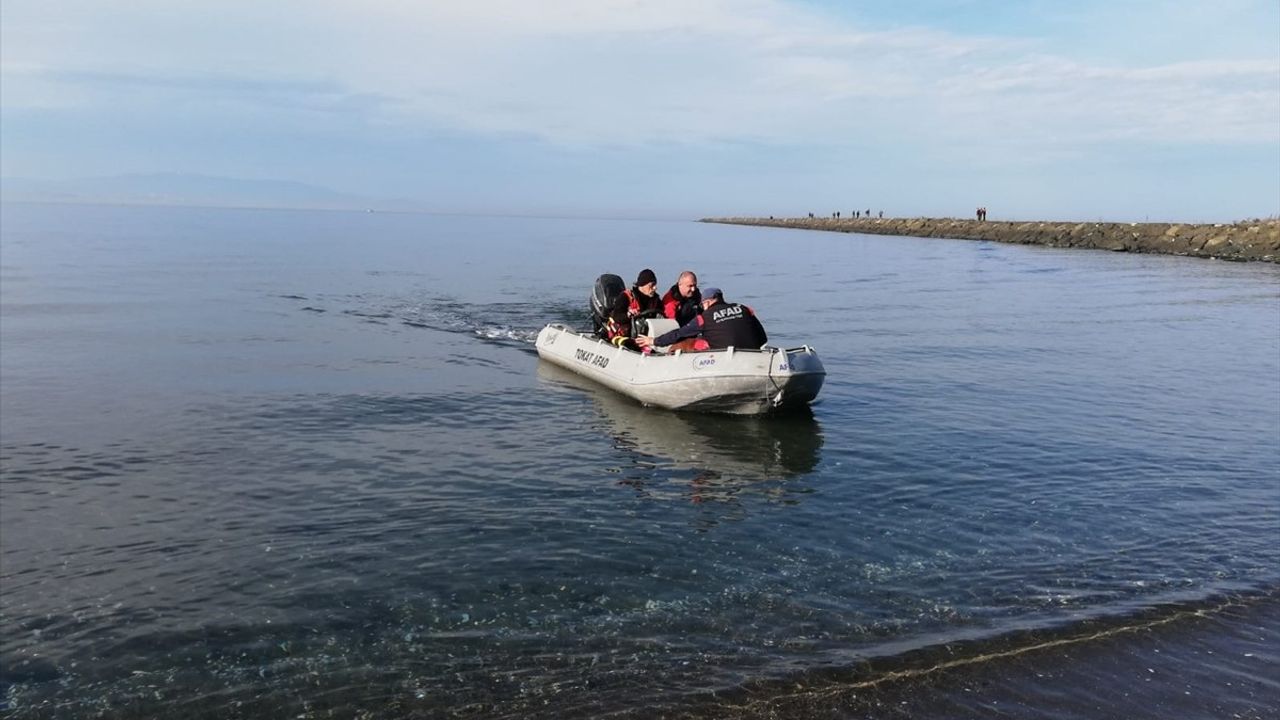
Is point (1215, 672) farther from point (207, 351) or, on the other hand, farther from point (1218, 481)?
point (207, 351)

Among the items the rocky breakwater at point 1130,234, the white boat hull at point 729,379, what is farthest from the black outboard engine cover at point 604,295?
the rocky breakwater at point 1130,234

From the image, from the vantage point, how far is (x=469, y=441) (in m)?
11.1

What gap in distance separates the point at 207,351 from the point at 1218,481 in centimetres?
1694

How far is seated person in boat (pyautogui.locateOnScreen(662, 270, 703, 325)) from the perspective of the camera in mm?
14500

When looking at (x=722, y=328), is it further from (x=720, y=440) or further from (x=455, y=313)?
(x=455, y=313)

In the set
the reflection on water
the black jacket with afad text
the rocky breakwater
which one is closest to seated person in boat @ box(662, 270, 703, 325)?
the black jacket with afad text

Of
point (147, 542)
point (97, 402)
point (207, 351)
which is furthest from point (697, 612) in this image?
point (207, 351)

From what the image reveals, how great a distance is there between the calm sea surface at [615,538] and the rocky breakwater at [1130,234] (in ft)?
131

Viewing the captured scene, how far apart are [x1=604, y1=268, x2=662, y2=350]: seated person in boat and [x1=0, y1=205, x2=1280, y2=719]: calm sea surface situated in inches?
46.5

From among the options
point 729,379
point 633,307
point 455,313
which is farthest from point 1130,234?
point 729,379

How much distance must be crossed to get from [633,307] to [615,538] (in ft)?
25.8

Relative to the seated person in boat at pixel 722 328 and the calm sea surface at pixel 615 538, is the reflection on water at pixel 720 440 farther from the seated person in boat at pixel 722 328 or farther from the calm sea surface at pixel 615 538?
the seated person in boat at pixel 722 328

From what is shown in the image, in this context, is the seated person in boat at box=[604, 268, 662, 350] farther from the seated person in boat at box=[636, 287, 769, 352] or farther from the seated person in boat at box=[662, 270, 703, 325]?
the seated person in boat at box=[636, 287, 769, 352]

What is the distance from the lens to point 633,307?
15.3 m
